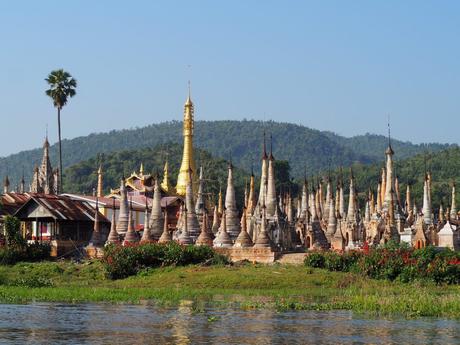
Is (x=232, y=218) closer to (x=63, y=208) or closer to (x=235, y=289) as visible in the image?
(x=63, y=208)

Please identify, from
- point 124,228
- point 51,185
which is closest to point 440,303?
point 124,228

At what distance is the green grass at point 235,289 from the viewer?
37812 mm

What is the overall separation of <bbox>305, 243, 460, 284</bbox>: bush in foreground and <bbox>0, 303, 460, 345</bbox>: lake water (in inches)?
477

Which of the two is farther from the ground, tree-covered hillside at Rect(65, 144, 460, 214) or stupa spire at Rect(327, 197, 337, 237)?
tree-covered hillside at Rect(65, 144, 460, 214)

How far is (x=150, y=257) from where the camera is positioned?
174ft

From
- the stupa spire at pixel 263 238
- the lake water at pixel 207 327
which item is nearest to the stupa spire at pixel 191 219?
the stupa spire at pixel 263 238

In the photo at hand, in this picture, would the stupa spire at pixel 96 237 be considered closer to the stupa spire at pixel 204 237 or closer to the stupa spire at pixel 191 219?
the stupa spire at pixel 191 219

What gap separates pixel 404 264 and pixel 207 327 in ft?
61.8

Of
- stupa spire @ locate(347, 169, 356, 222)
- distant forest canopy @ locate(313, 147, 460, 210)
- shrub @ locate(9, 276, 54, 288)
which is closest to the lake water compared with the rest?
shrub @ locate(9, 276, 54, 288)

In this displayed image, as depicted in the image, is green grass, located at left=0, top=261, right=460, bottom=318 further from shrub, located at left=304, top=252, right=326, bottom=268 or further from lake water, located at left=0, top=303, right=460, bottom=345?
lake water, located at left=0, top=303, right=460, bottom=345

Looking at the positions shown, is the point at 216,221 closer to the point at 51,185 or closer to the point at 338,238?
the point at 338,238

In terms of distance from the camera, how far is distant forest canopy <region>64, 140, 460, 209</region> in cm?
11288

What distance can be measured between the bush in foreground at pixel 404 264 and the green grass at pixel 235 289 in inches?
24.2

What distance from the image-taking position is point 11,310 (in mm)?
37344
